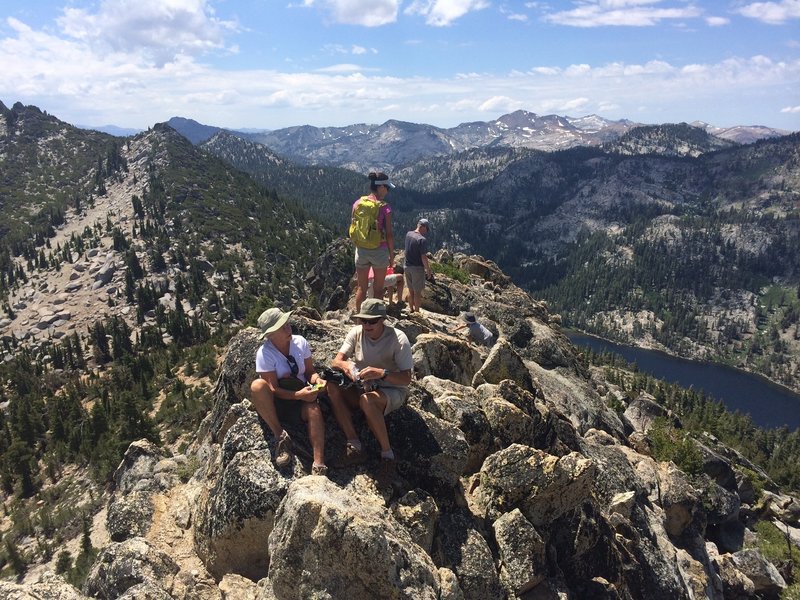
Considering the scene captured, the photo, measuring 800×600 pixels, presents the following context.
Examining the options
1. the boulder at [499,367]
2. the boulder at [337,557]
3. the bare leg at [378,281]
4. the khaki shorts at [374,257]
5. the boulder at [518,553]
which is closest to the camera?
the boulder at [337,557]

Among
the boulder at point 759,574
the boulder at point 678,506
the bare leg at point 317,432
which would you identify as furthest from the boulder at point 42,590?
the boulder at point 759,574

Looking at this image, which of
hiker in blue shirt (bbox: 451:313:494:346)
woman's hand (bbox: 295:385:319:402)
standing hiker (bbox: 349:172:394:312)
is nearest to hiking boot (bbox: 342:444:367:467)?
woman's hand (bbox: 295:385:319:402)

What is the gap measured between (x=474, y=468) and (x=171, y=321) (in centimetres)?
12041

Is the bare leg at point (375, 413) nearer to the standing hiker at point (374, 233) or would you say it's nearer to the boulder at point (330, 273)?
the standing hiker at point (374, 233)

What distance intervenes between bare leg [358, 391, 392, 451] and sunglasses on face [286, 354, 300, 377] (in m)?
1.72

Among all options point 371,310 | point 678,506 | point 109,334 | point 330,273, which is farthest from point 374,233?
point 109,334

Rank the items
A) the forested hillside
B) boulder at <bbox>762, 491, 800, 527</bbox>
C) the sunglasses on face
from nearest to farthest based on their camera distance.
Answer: the sunglasses on face → boulder at <bbox>762, 491, 800, 527</bbox> → the forested hillside

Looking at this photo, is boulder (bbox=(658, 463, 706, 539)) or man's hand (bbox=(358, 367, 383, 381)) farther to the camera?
boulder (bbox=(658, 463, 706, 539))

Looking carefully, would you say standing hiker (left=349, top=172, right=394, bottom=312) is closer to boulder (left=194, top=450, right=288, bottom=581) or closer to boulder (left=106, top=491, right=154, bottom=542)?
boulder (left=194, top=450, right=288, bottom=581)

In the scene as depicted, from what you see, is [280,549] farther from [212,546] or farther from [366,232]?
[366,232]

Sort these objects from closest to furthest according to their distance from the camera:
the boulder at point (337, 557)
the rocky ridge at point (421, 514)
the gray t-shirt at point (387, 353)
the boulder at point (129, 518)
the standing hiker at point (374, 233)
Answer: the boulder at point (337, 557) < the rocky ridge at point (421, 514) < the gray t-shirt at point (387, 353) < the boulder at point (129, 518) < the standing hiker at point (374, 233)

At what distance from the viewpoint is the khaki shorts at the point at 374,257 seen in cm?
1902

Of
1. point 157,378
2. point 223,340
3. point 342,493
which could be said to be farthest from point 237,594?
point 223,340

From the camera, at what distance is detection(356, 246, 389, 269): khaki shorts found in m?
19.0
